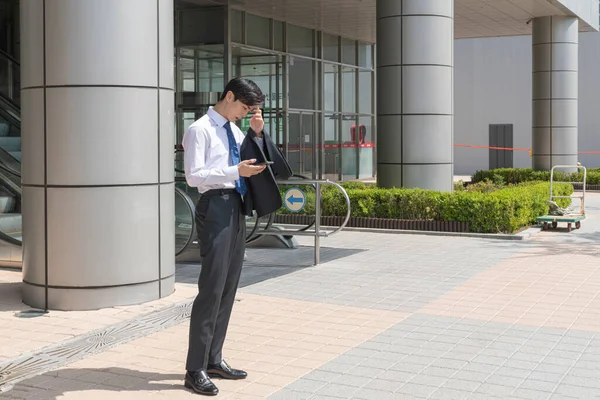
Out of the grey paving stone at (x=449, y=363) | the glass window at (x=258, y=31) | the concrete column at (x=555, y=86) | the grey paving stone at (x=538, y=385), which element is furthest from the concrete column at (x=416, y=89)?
the concrete column at (x=555, y=86)

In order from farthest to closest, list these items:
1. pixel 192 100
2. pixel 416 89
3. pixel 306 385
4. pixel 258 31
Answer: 1. pixel 258 31
2. pixel 192 100
3. pixel 416 89
4. pixel 306 385

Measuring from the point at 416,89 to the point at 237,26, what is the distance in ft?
28.5

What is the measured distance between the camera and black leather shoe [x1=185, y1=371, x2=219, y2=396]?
5215 millimetres

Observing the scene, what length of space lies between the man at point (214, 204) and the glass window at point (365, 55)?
981 inches

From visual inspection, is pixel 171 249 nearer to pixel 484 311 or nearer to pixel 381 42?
pixel 484 311

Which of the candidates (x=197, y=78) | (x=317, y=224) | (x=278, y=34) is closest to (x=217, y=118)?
(x=317, y=224)

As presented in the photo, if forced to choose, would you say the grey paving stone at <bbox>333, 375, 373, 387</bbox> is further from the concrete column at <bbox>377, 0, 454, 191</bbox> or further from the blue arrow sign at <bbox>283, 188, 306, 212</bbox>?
the concrete column at <bbox>377, 0, 454, 191</bbox>

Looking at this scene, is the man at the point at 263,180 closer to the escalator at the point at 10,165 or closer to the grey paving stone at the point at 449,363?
the grey paving stone at the point at 449,363

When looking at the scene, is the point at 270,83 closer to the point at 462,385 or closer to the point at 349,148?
the point at 349,148

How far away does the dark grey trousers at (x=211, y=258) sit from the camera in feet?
17.2

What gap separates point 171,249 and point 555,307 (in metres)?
3.49

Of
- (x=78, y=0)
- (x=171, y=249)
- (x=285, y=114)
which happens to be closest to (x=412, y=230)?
(x=171, y=249)

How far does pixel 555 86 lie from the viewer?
2583 centimetres

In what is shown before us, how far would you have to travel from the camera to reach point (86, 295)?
284 inches
